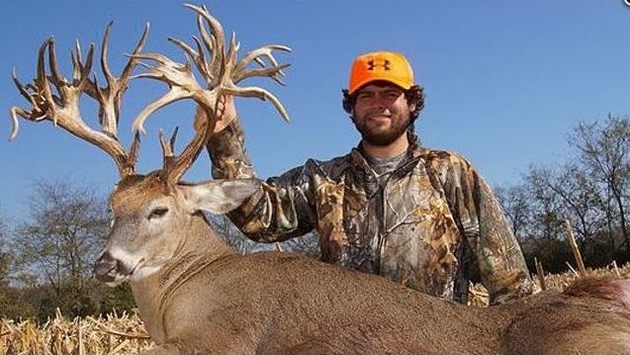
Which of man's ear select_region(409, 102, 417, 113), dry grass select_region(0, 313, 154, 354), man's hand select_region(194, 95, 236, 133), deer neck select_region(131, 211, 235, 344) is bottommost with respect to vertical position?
dry grass select_region(0, 313, 154, 354)

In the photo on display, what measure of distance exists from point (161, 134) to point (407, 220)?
73.6 inches

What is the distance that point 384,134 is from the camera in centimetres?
630

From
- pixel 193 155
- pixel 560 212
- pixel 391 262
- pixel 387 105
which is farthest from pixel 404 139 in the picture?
pixel 560 212

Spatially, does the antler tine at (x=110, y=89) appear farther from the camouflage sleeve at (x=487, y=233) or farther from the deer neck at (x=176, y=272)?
the camouflage sleeve at (x=487, y=233)

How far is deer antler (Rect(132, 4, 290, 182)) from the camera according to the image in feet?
19.6

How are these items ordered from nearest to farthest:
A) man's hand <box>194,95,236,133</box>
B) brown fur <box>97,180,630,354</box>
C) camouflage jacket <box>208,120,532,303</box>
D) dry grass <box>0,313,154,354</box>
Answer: brown fur <box>97,180,630,354</box> < camouflage jacket <box>208,120,532,303</box> < man's hand <box>194,95,236,133</box> < dry grass <box>0,313,154,354</box>

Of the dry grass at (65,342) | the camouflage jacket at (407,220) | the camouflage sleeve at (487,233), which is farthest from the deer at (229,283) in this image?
the dry grass at (65,342)

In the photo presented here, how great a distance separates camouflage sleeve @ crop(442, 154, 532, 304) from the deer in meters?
1.13

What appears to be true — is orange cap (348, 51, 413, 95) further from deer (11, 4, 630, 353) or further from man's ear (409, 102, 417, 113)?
deer (11, 4, 630, 353)

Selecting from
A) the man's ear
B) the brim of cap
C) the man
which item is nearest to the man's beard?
the man

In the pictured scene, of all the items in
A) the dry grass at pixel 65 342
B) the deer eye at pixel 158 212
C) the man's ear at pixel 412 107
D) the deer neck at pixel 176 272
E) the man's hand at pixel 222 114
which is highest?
the man's ear at pixel 412 107

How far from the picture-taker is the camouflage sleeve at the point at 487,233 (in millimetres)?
5879

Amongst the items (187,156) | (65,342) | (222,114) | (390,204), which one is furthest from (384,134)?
(65,342)

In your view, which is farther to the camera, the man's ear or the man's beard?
the man's ear
